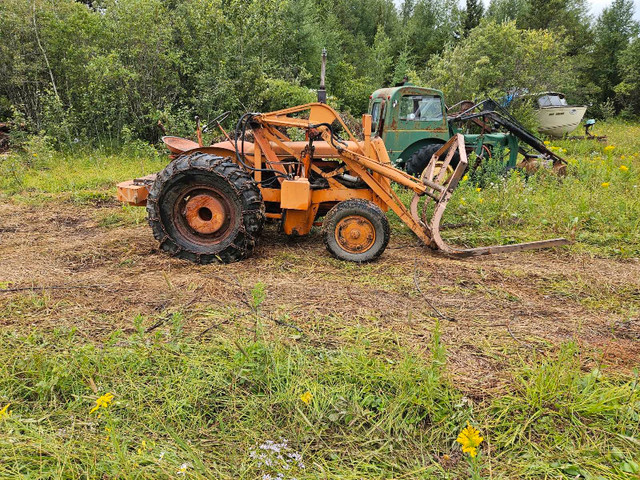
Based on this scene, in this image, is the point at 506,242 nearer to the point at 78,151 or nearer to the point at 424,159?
the point at 424,159

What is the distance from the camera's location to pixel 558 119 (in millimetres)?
14734

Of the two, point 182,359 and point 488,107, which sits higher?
point 488,107

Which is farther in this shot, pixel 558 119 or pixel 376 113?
pixel 558 119

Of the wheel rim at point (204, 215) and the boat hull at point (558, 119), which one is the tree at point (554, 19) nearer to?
the boat hull at point (558, 119)

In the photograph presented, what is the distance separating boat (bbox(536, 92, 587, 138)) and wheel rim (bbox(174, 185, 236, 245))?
13.3m

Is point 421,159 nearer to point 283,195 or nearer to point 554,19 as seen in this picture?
point 283,195

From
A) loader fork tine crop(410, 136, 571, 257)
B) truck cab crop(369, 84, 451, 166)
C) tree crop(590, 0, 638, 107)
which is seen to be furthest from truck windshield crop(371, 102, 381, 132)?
tree crop(590, 0, 638, 107)

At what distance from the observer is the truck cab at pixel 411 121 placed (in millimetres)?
7734

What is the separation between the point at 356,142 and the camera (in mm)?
4805

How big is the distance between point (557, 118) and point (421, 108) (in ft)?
31.0

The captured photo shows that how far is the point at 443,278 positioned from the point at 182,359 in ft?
8.30

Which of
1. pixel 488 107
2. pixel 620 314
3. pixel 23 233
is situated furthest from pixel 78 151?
pixel 620 314

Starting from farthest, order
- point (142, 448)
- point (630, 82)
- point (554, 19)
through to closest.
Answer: point (554, 19)
point (630, 82)
point (142, 448)

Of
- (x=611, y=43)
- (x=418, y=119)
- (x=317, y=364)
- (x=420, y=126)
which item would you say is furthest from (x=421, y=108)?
(x=611, y=43)
